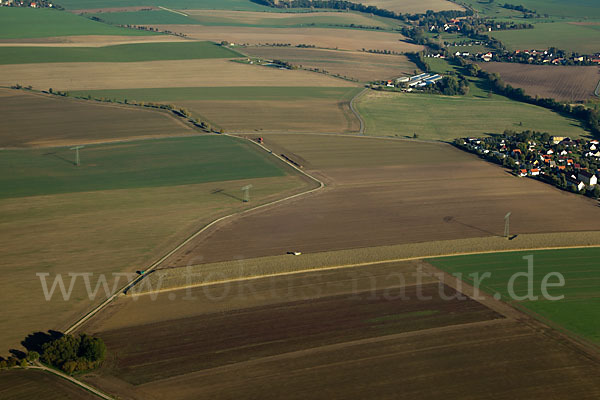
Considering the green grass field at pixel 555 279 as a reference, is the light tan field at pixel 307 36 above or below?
above

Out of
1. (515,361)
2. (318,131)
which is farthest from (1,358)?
(318,131)

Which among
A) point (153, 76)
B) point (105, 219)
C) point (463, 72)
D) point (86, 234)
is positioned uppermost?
point (463, 72)

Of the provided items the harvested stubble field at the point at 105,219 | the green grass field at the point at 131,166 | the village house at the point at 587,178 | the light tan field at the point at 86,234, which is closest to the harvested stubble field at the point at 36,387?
the light tan field at the point at 86,234

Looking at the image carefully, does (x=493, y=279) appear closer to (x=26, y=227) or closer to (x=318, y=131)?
(x=26, y=227)

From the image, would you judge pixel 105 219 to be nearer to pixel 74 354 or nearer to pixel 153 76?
pixel 74 354
